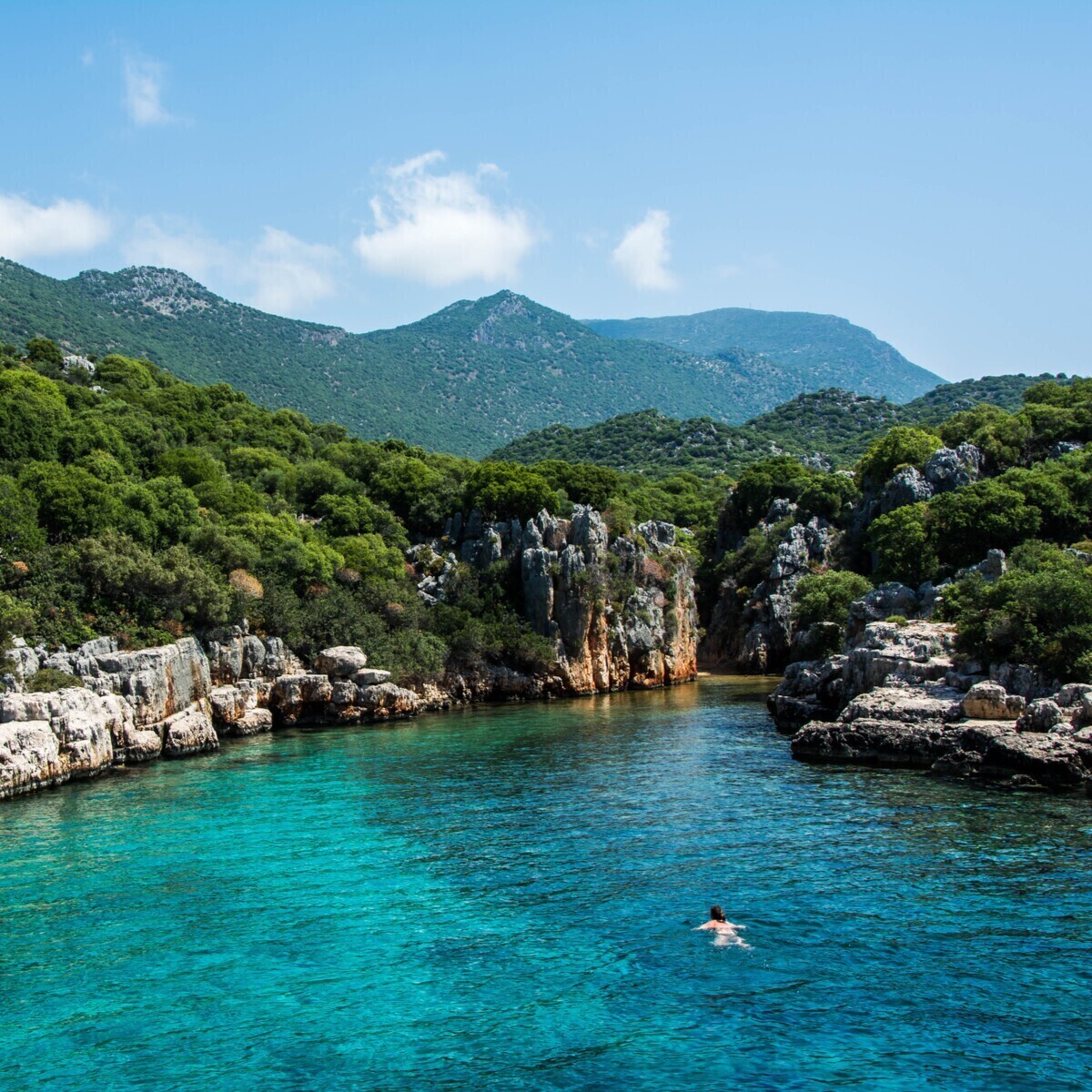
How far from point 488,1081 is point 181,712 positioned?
3089cm

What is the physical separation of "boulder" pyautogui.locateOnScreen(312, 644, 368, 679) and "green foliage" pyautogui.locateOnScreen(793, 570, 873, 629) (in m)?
29.1

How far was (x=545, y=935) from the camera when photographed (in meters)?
19.2

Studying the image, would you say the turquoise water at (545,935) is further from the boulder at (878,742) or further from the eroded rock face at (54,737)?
the boulder at (878,742)

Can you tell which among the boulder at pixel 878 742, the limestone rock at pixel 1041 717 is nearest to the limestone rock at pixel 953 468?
the boulder at pixel 878 742

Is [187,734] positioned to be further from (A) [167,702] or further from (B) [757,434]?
(B) [757,434]

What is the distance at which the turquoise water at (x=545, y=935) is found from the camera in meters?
14.4

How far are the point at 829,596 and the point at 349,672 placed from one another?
101 feet

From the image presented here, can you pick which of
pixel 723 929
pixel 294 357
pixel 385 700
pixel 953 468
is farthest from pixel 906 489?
pixel 294 357

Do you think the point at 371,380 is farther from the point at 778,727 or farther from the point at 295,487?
the point at 778,727

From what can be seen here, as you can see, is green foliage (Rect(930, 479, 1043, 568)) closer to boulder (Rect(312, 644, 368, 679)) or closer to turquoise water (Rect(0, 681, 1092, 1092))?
turquoise water (Rect(0, 681, 1092, 1092))

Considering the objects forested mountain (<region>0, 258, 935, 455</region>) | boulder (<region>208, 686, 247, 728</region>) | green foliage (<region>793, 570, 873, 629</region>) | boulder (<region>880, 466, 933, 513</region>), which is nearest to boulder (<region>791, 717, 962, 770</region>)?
boulder (<region>208, 686, 247, 728</region>)

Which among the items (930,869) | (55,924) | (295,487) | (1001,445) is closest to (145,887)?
(55,924)

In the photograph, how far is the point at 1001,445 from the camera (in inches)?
2921

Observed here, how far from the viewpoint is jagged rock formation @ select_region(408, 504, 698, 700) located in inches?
2359
